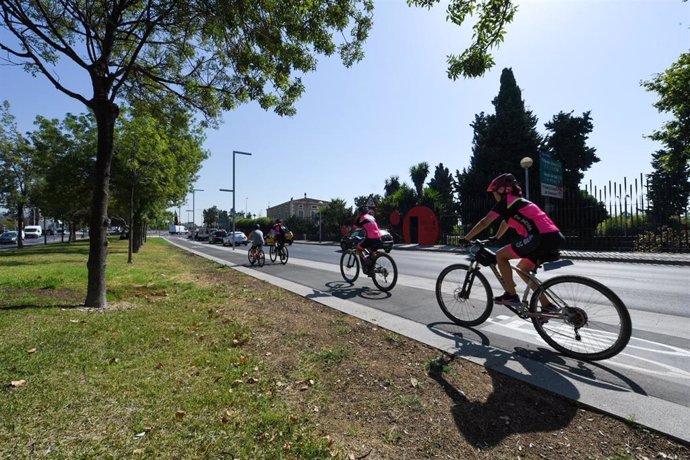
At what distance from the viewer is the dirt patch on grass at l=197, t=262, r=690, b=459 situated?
2.19 m

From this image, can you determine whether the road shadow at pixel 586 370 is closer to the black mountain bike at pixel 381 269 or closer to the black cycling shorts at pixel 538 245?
the black cycling shorts at pixel 538 245

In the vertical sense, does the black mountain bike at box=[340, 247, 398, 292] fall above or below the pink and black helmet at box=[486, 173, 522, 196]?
below

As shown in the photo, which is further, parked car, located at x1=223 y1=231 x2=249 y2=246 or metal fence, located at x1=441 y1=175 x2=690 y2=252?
parked car, located at x1=223 y1=231 x2=249 y2=246

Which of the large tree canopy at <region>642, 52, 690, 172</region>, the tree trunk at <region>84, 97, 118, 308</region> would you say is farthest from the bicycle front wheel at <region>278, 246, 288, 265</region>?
the large tree canopy at <region>642, 52, 690, 172</region>

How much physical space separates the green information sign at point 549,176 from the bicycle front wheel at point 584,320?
1542 centimetres

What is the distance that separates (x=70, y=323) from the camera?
4898 mm

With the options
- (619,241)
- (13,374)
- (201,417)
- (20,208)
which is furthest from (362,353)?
(20,208)

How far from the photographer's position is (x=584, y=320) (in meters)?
3.65

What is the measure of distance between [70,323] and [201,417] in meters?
3.63

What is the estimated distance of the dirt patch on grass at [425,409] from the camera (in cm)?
219

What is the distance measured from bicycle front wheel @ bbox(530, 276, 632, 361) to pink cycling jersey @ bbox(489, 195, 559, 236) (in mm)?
570

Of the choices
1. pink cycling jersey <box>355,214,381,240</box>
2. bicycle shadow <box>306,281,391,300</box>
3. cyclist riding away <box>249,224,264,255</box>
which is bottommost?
bicycle shadow <box>306,281,391,300</box>

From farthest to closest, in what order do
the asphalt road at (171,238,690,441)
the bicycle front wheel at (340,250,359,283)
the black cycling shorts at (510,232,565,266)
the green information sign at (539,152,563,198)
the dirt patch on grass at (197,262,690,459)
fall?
the green information sign at (539,152,563,198) < the bicycle front wheel at (340,250,359,283) < the black cycling shorts at (510,232,565,266) < the asphalt road at (171,238,690,441) < the dirt patch on grass at (197,262,690,459)

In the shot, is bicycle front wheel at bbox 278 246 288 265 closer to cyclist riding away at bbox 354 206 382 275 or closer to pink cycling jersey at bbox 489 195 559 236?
cyclist riding away at bbox 354 206 382 275
